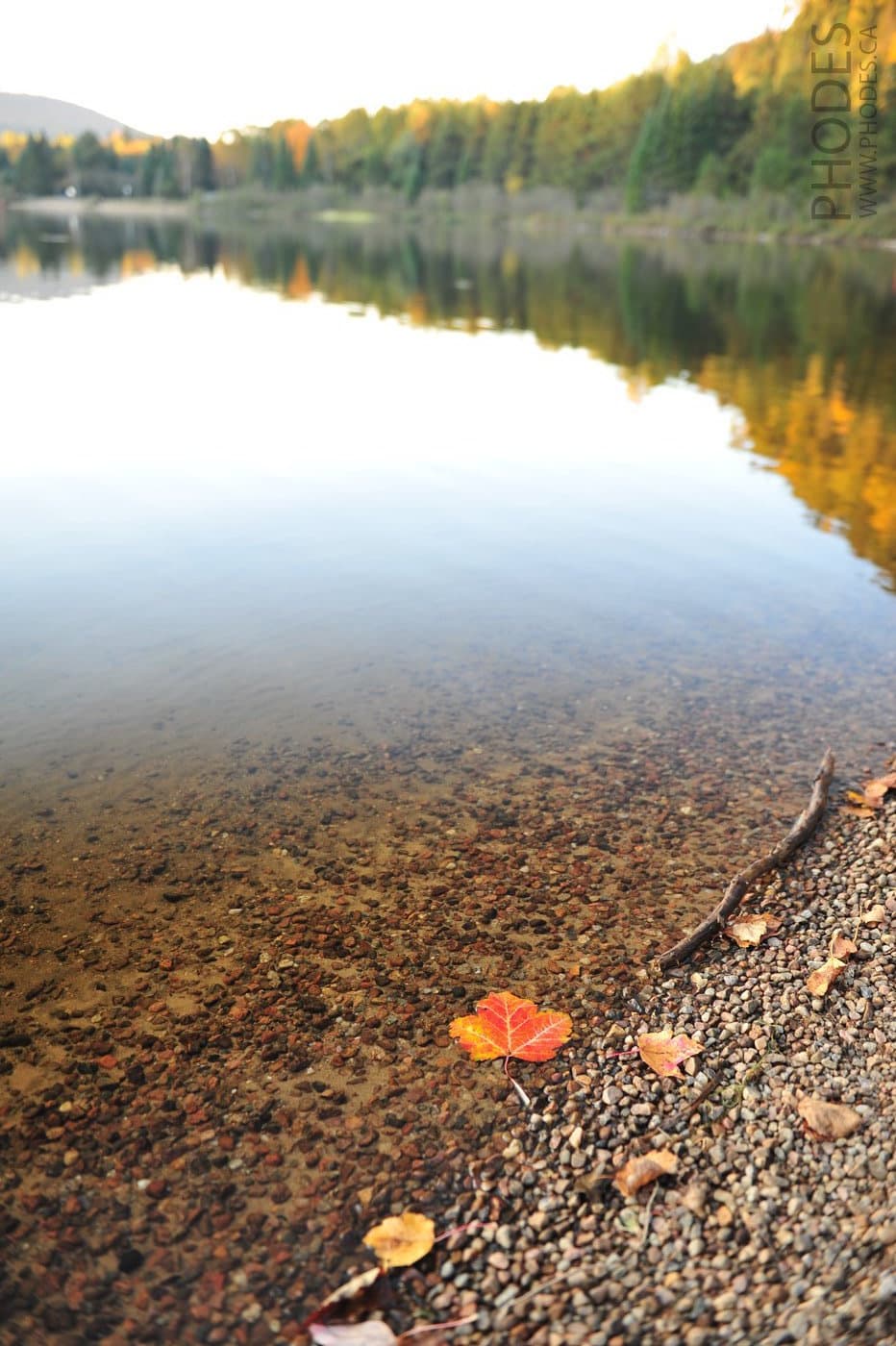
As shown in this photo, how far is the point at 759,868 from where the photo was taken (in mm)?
6660

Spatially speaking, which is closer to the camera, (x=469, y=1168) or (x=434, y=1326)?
(x=434, y=1326)

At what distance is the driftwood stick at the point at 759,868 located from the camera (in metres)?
5.90

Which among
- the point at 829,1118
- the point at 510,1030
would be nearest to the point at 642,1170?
the point at 829,1118

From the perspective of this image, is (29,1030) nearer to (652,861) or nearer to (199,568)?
(652,861)

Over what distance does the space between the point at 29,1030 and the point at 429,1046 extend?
6.83 ft

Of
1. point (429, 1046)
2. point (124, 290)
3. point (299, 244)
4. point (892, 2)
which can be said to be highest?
point (892, 2)

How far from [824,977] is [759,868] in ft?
4.12


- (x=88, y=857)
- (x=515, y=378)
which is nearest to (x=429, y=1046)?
(x=88, y=857)

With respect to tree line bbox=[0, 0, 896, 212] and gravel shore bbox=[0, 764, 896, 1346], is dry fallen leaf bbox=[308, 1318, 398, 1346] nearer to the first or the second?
gravel shore bbox=[0, 764, 896, 1346]

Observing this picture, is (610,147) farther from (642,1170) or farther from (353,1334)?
(353,1334)

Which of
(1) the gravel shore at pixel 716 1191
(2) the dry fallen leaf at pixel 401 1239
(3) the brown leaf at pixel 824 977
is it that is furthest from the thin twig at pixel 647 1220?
(3) the brown leaf at pixel 824 977

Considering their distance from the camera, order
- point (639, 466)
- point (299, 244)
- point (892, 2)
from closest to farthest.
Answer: point (639, 466) → point (299, 244) → point (892, 2)

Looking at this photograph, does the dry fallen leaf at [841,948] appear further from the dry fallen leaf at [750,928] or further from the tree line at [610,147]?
the tree line at [610,147]

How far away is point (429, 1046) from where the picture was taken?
5.27 meters
